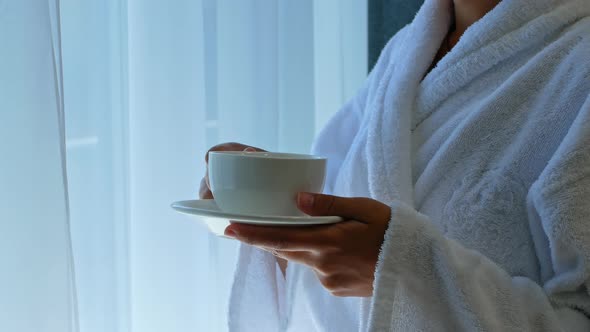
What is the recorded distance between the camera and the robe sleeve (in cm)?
69

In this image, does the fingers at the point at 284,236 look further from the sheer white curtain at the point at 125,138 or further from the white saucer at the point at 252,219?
the sheer white curtain at the point at 125,138

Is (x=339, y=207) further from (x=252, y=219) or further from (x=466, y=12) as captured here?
(x=466, y=12)

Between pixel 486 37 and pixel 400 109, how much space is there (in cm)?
15

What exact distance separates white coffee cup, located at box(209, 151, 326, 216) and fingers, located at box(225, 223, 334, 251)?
0.03m

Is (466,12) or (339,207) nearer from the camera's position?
(339,207)

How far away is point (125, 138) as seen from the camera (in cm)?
96

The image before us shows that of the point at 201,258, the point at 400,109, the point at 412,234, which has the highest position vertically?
the point at 400,109

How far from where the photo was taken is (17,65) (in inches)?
28.8

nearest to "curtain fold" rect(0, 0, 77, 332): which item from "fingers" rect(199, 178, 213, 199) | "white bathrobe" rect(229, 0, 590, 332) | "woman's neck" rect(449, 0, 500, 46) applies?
"fingers" rect(199, 178, 213, 199)

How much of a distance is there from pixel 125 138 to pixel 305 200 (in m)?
0.40

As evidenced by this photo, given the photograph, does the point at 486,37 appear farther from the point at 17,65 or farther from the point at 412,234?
the point at 17,65

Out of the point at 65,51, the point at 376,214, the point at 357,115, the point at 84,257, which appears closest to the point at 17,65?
the point at 65,51

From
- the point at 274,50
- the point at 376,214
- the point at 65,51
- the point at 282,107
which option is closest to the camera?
the point at 376,214

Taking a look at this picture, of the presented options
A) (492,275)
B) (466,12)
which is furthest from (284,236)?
(466,12)
